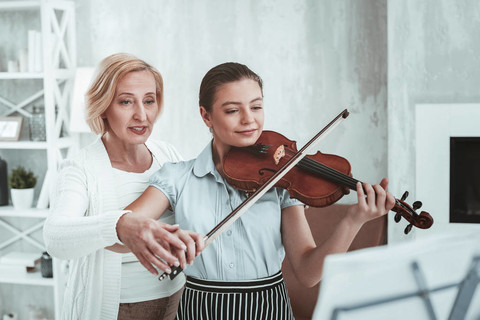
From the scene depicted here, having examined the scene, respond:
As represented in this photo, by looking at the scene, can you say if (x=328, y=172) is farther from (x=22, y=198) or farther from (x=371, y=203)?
(x=22, y=198)

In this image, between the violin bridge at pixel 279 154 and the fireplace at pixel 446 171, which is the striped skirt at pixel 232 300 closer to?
the violin bridge at pixel 279 154

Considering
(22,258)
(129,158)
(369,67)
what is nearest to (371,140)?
(369,67)

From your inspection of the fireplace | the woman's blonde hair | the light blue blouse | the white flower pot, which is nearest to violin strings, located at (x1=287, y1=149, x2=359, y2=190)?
the light blue blouse

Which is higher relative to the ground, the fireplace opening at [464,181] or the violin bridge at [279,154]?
the violin bridge at [279,154]

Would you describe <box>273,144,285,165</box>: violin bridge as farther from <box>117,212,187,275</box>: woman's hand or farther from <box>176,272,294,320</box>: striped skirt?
<box>117,212,187,275</box>: woman's hand

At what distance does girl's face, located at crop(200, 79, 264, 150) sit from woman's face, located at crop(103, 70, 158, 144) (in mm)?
271

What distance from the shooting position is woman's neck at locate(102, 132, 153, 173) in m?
1.50

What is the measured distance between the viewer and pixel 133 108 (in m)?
1.40

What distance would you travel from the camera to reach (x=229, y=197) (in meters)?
1.24

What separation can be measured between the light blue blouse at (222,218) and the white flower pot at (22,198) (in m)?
2.15

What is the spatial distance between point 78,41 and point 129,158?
6.70 feet

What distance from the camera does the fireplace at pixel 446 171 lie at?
254cm

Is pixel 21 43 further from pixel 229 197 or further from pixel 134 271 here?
pixel 229 197

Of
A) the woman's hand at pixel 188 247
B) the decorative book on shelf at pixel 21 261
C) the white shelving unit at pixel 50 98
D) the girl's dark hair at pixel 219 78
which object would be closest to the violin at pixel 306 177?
the girl's dark hair at pixel 219 78
